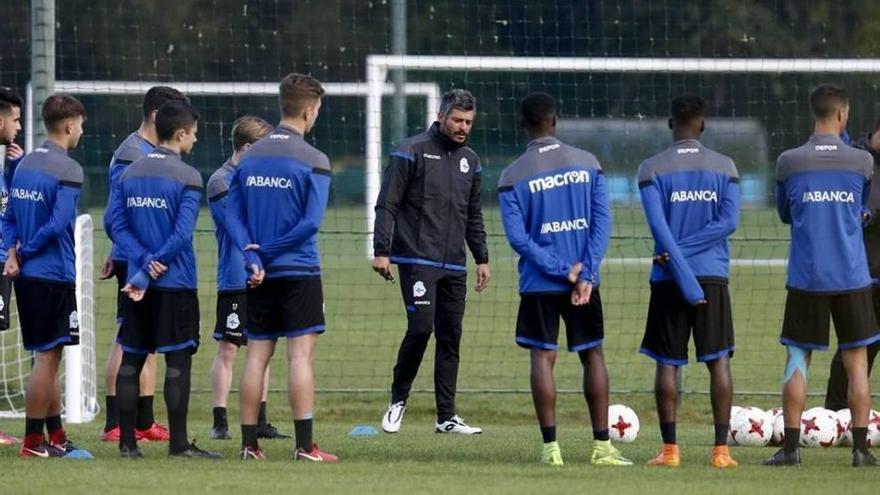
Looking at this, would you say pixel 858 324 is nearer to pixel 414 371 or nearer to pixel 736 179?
pixel 736 179

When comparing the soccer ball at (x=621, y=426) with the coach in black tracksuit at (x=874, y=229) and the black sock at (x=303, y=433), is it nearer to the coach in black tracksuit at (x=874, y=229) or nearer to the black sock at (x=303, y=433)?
the coach in black tracksuit at (x=874, y=229)

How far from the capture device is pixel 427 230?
11.2 meters

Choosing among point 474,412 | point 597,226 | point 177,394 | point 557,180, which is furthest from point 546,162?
point 474,412

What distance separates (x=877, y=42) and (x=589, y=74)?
4.80 m

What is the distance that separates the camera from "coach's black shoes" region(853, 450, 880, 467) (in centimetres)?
930

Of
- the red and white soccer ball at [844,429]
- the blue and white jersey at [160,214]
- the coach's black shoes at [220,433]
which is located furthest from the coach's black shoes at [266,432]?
the red and white soccer ball at [844,429]

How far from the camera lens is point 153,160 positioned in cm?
944

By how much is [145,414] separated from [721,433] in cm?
384

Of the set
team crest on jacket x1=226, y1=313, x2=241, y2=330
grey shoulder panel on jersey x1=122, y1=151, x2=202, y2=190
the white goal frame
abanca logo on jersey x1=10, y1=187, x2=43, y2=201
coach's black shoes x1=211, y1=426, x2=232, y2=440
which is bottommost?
coach's black shoes x1=211, y1=426, x2=232, y2=440

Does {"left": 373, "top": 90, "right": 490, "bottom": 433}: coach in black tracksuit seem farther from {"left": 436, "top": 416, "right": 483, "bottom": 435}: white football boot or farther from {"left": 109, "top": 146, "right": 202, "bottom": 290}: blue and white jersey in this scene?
{"left": 109, "top": 146, "right": 202, "bottom": 290}: blue and white jersey

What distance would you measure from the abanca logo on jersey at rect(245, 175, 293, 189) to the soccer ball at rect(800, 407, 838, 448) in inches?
147

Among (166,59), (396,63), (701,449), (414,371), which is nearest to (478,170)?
(414,371)

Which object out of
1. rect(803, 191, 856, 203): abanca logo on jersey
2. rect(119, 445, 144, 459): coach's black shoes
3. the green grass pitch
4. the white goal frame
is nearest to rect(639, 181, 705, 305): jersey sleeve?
rect(803, 191, 856, 203): abanca logo on jersey

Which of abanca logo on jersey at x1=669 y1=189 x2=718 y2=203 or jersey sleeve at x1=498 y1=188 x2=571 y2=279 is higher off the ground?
abanca logo on jersey at x1=669 y1=189 x2=718 y2=203
